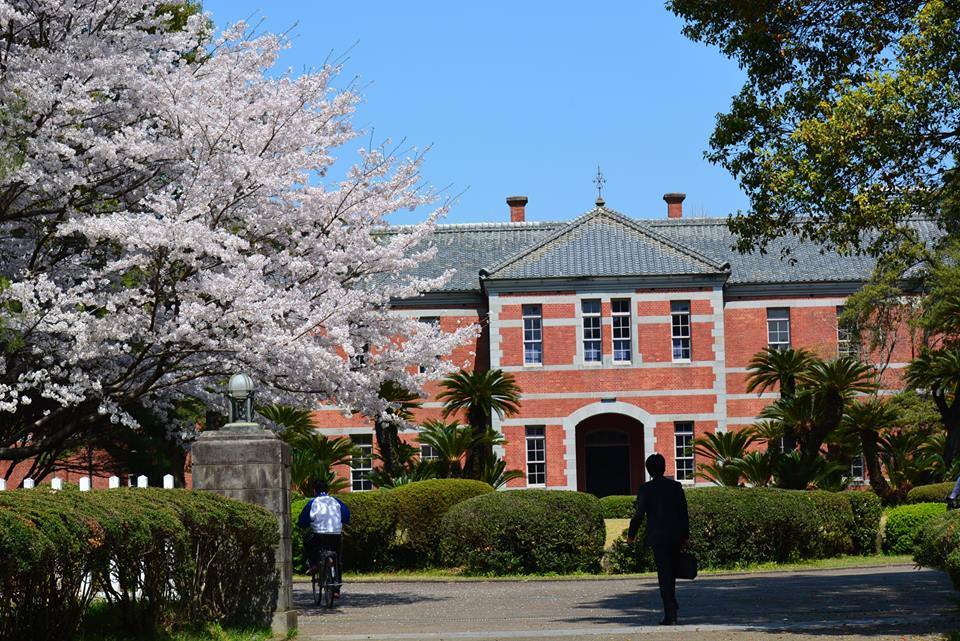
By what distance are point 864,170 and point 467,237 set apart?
3523 cm

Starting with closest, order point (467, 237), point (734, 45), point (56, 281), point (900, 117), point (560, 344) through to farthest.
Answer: point (900, 117) < point (734, 45) < point (56, 281) < point (560, 344) < point (467, 237)

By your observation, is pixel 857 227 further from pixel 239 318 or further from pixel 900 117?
pixel 239 318

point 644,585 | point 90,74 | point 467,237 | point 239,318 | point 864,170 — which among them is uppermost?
point 467,237

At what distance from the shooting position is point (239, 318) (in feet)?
51.4

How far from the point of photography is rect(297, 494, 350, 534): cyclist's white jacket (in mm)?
18875

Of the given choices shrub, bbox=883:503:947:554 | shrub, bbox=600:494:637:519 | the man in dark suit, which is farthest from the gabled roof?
the man in dark suit

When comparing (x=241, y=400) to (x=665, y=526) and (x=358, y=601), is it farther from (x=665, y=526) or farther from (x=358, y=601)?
(x=358, y=601)

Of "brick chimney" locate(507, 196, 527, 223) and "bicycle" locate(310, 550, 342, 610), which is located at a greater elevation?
"brick chimney" locate(507, 196, 527, 223)

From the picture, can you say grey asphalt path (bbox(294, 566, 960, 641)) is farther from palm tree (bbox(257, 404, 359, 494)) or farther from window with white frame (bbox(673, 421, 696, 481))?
window with white frame (bbox(673, 421, 696, 481))

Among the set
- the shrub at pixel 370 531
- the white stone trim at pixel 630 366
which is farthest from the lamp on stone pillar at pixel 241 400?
the white stone trim at pixel 630 366

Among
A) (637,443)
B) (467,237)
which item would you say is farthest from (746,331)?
(467,237)

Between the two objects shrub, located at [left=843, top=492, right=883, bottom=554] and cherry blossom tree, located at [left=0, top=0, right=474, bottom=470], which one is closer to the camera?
cherry blossom tree, located at [left=0, top=0, right=474, bottom=470]

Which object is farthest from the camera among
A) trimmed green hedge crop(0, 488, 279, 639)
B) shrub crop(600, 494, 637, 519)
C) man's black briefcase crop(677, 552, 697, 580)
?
shrub crop(600, 494, 637, 519)

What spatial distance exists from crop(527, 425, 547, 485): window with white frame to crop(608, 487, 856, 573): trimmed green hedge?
62.6 ft
